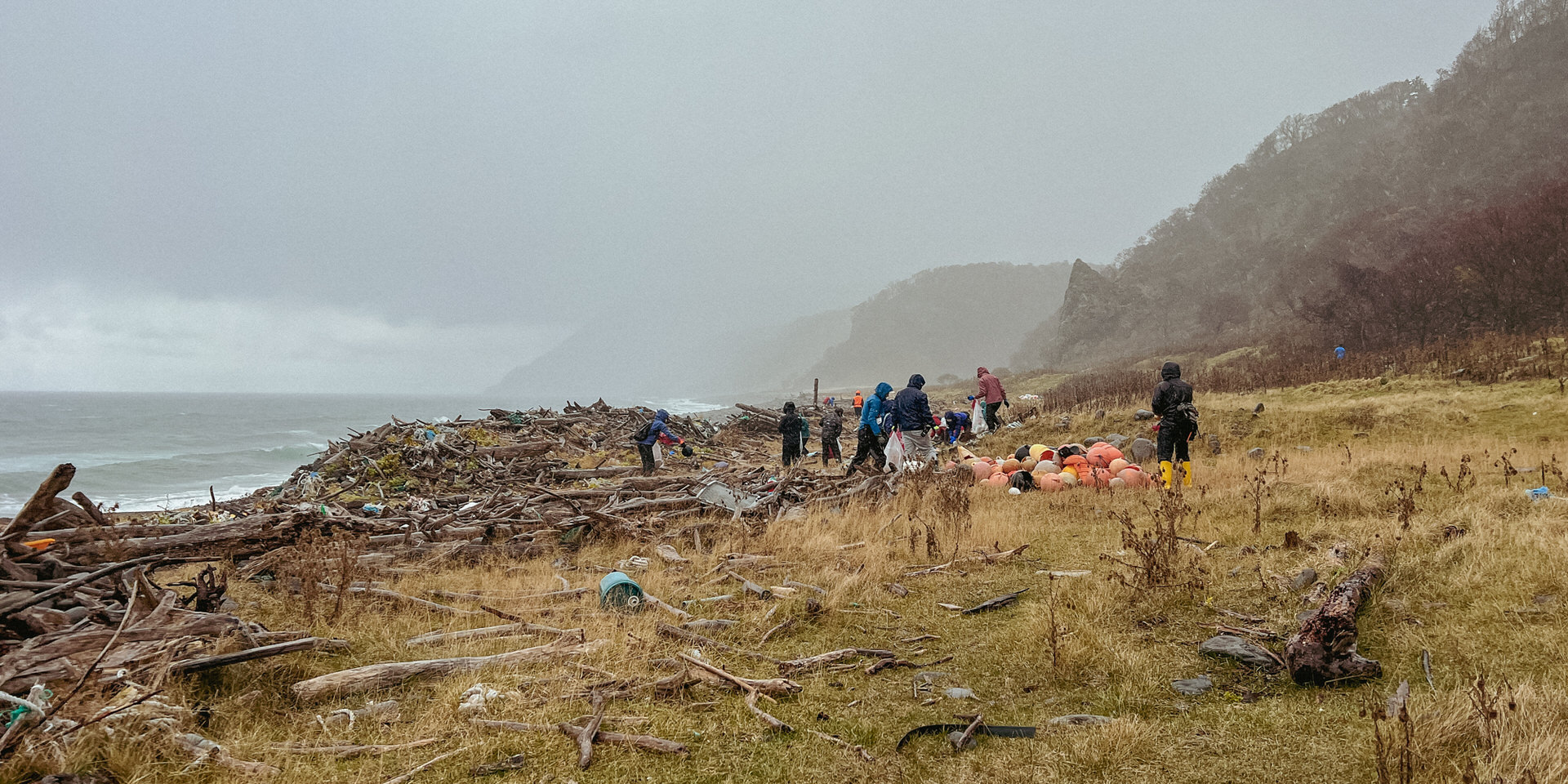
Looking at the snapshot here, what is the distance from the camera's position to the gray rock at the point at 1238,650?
432cm

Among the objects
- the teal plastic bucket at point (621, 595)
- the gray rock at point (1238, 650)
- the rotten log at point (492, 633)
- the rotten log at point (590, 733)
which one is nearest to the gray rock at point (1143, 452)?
the gray rock at point (1238, 650)

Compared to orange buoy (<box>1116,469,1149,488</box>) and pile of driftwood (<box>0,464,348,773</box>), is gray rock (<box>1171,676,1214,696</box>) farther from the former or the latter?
orange buoy (<box>1116,469,1149,488</box>)

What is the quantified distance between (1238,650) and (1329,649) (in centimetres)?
54

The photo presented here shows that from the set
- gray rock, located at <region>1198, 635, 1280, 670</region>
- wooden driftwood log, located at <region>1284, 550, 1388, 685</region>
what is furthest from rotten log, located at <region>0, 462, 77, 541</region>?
wooden driftwood log, located at <region>1284, 550, 1388, 685</region>

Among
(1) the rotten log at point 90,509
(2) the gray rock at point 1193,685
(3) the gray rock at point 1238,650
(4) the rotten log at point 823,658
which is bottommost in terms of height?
(4) the rotten log at point 823,658

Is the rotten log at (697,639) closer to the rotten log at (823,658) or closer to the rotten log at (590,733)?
the rotten log at (823,658)

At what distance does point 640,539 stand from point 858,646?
16.4 feet

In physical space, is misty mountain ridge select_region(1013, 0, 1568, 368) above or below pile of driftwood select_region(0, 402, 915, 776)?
above

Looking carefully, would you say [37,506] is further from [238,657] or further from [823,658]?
[823,658]

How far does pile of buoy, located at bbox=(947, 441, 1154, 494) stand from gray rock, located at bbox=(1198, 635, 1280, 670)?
6413 mm

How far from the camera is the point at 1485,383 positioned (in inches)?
567

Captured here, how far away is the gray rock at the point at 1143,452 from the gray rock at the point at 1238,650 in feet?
32.0

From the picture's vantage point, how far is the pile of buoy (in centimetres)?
1134

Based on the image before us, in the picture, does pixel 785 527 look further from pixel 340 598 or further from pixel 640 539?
pixel 340 598
